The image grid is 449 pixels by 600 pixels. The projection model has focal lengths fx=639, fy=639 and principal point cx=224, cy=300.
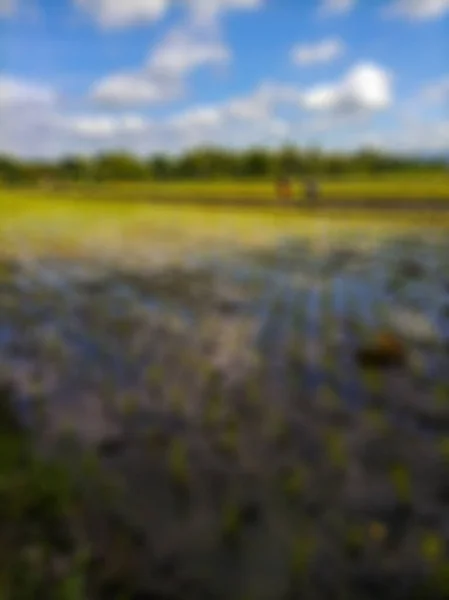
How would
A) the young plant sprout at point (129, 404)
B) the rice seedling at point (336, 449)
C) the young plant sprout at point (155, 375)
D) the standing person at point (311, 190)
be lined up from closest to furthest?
the rice seedling at point (336, 449), the young plant sprout at point (129, 404), the young plant sprout at point (155, 375), the standing person at point (311, 190)

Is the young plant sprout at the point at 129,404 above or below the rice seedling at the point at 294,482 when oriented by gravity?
above

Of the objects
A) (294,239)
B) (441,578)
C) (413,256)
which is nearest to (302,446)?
(441,578)

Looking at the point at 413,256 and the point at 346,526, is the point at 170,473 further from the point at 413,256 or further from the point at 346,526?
the point at 413,256

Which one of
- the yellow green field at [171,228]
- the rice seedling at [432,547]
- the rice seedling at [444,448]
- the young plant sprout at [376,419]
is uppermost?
the yellow green field at [171,228]

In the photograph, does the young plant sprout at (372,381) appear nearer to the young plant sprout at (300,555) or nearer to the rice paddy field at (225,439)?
the rice paddy field at (225,439)

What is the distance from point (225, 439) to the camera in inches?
150

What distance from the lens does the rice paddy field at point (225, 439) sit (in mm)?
2654

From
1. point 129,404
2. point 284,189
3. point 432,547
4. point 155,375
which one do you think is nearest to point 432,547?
point 432,547

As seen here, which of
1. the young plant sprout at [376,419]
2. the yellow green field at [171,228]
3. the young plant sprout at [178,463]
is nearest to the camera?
the young plant sprout at [178,463]

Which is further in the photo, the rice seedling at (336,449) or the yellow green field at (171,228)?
the yellow green field at (171,228)

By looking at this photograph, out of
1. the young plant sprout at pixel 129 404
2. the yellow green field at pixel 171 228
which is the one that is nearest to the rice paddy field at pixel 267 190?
the yellow green field at pixel 171 228

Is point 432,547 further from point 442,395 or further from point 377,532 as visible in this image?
point 442,395

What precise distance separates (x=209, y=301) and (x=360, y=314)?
181cm

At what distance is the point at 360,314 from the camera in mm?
6793
